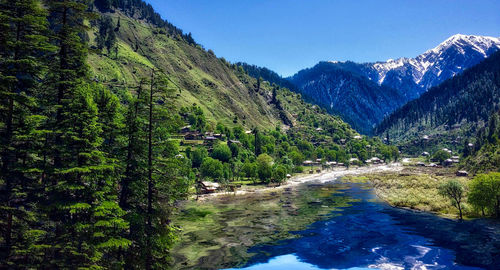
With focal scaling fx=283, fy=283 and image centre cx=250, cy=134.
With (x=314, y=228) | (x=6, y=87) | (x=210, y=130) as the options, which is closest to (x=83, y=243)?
(x=6, y=87)

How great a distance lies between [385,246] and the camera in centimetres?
4331

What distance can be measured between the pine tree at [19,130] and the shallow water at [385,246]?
79.7 ft

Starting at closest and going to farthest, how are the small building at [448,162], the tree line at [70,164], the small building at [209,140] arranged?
the tree line at [70,164] → the small building at [209,140] → the small building at [448,162]

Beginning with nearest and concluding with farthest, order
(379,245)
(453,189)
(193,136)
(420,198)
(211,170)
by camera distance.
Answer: (379,245), (453,189), (420,198), (211,170), (193,136)

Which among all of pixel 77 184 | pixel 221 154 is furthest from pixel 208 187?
pixel 77 184

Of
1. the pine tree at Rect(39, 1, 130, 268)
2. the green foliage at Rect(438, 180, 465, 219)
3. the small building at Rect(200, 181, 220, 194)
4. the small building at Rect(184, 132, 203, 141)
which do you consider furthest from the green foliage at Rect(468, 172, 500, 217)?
the small building at Rect(184, 132, 203, 141)

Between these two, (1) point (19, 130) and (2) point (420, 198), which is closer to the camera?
(1) point (19, 130)

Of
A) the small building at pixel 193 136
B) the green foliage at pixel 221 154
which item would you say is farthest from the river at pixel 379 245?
the small building at pixel 193 136

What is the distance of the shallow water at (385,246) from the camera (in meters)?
35.9

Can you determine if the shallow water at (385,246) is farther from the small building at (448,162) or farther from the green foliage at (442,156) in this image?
the green foliage at (442,156)

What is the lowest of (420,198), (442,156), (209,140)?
(420,198)

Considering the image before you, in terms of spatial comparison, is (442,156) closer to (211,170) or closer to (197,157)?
(211,170)

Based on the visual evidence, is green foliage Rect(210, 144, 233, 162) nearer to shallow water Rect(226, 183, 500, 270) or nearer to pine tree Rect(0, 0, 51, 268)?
shallow water Rect(226, 183, 500, 270)

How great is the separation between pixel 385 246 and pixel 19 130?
4691 cm
